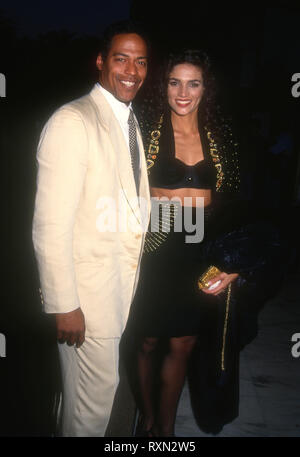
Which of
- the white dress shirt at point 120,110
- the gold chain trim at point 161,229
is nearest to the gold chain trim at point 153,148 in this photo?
the gold chain trim at point 161,229

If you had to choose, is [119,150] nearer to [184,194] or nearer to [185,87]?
[184,194]

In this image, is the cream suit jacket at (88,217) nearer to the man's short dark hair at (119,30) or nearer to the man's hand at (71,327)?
the man's hand at (71,327)

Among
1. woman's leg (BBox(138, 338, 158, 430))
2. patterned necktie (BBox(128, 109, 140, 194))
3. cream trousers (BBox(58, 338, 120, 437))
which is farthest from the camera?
woman's leg (BBox(138, 338, 158, 430))

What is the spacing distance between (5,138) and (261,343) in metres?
7.90

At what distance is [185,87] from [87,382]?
163cm

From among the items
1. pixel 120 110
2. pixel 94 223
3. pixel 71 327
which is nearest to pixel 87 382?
pixel 71 327

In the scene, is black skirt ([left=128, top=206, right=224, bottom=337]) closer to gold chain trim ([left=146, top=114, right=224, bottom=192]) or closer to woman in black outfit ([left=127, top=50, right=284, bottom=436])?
woman in black outfit ([left=127, top=50, right=284, bottom=436])

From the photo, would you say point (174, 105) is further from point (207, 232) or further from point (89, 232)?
point (89, 232)

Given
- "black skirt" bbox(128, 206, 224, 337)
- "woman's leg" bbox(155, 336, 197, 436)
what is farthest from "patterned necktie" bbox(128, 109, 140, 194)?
"woman's leg" bbox(155, 336, 197, 436)

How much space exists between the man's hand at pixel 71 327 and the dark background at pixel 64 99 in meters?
0.19

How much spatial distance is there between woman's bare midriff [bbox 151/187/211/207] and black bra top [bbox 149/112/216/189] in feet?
0.08

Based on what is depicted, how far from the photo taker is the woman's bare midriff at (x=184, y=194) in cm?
216

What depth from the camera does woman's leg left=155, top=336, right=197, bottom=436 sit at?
2277 millimetres

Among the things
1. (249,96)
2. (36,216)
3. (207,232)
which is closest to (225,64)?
(249,96)
